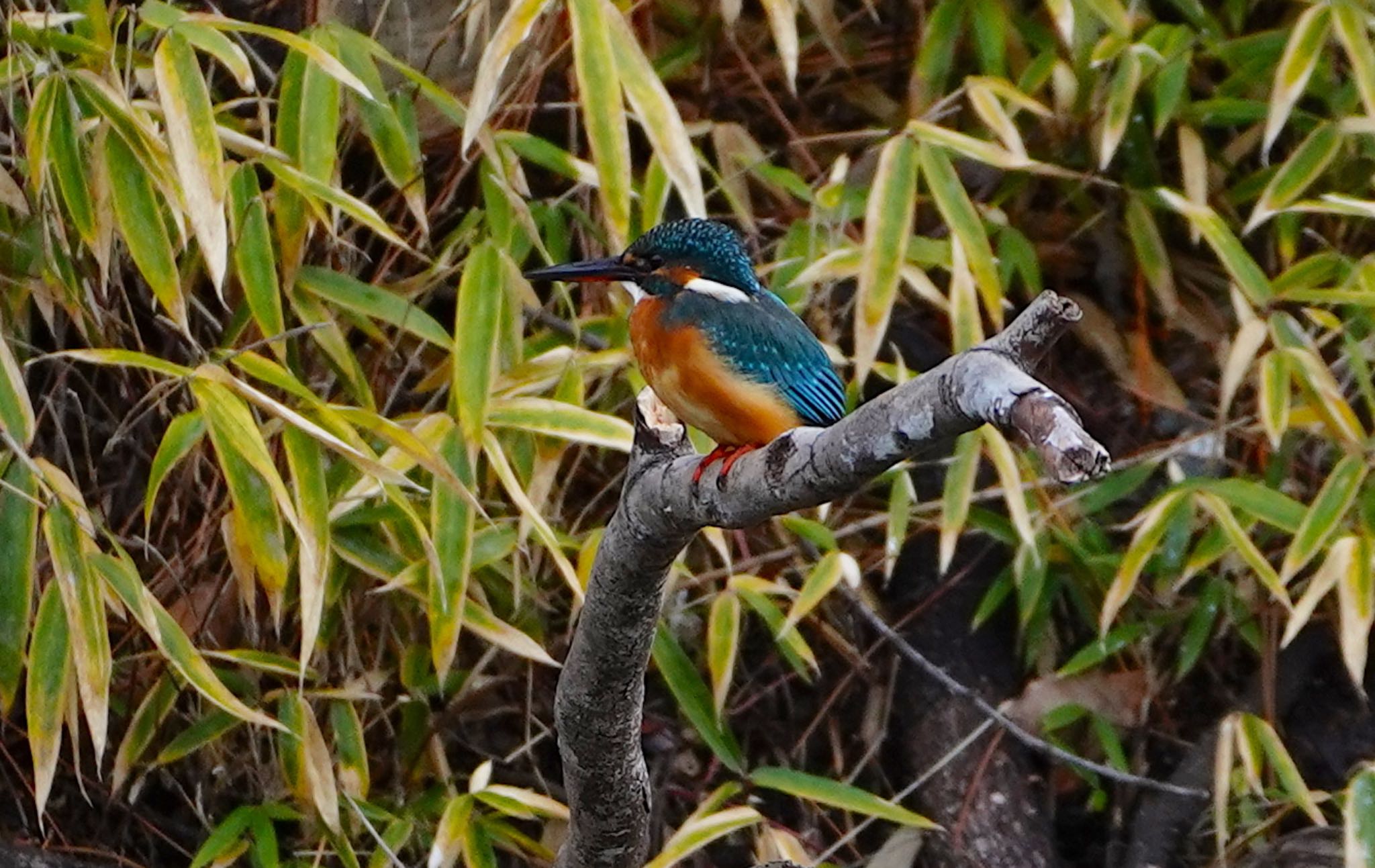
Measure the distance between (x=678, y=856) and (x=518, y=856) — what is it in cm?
54

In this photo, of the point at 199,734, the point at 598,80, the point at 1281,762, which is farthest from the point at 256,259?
the point at 1281,762

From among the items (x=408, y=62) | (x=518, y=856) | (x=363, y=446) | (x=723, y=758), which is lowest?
(x=518, y=856)

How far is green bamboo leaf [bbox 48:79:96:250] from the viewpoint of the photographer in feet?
6.18

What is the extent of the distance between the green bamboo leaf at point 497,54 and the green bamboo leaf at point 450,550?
0.41 metres

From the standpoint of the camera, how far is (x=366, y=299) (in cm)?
234

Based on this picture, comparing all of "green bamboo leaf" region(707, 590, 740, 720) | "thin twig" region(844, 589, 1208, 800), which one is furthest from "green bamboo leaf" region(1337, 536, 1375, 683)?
"green bamboo leaf" region(707, 590, 740, 720)

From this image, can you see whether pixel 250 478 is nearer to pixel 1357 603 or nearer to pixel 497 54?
pixel 497 54

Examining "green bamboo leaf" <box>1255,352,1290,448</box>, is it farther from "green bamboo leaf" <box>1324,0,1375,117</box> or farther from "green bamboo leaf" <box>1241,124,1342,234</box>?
"green bamboo leaf" <box>1324,0,1375,117</box>

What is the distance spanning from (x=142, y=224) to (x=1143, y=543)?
1.44m

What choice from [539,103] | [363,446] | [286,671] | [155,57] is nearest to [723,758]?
[286,671]

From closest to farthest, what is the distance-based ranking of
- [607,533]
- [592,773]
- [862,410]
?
[862,410] → [607,533] → [592,773]

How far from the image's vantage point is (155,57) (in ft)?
6.39

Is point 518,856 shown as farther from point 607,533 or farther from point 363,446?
point 607,533

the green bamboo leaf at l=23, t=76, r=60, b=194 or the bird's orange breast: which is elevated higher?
the green bamboo leaf at l=23, t=76, r=60, b=194
